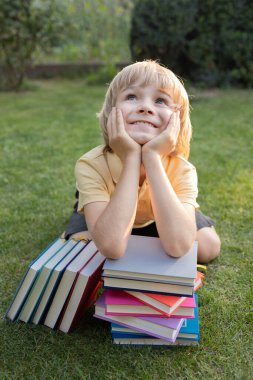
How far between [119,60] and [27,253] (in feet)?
19.4

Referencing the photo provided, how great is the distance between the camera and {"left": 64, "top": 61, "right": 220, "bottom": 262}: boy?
1.70 meters

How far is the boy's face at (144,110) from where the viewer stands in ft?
6.00

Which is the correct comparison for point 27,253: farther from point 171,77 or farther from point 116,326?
point 171,77

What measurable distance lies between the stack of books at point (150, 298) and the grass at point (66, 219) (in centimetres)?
7

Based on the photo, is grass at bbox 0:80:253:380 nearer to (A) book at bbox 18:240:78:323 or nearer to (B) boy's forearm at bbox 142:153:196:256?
(A) book at bbox 18:240:78:323

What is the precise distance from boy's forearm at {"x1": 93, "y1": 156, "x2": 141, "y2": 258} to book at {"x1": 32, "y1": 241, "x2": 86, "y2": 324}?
0.65 ft

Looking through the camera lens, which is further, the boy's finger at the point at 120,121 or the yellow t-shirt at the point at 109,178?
the yellow t-shirt at the point at 109,178

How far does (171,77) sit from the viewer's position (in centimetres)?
192

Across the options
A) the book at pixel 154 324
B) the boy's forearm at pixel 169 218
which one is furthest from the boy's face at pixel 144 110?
the book at pixel 154 324

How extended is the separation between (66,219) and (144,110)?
1.19 m

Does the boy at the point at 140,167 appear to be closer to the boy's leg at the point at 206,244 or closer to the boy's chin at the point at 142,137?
the boy's chin at the point at 142,137

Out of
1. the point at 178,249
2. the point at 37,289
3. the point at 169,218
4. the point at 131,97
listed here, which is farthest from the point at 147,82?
the point at 37,289

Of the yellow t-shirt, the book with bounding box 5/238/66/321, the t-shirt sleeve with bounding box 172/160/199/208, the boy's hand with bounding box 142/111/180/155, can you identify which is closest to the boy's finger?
the boy's hand with bounding box 142/111/180/155

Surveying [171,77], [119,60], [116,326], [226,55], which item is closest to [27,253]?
[116,326]
